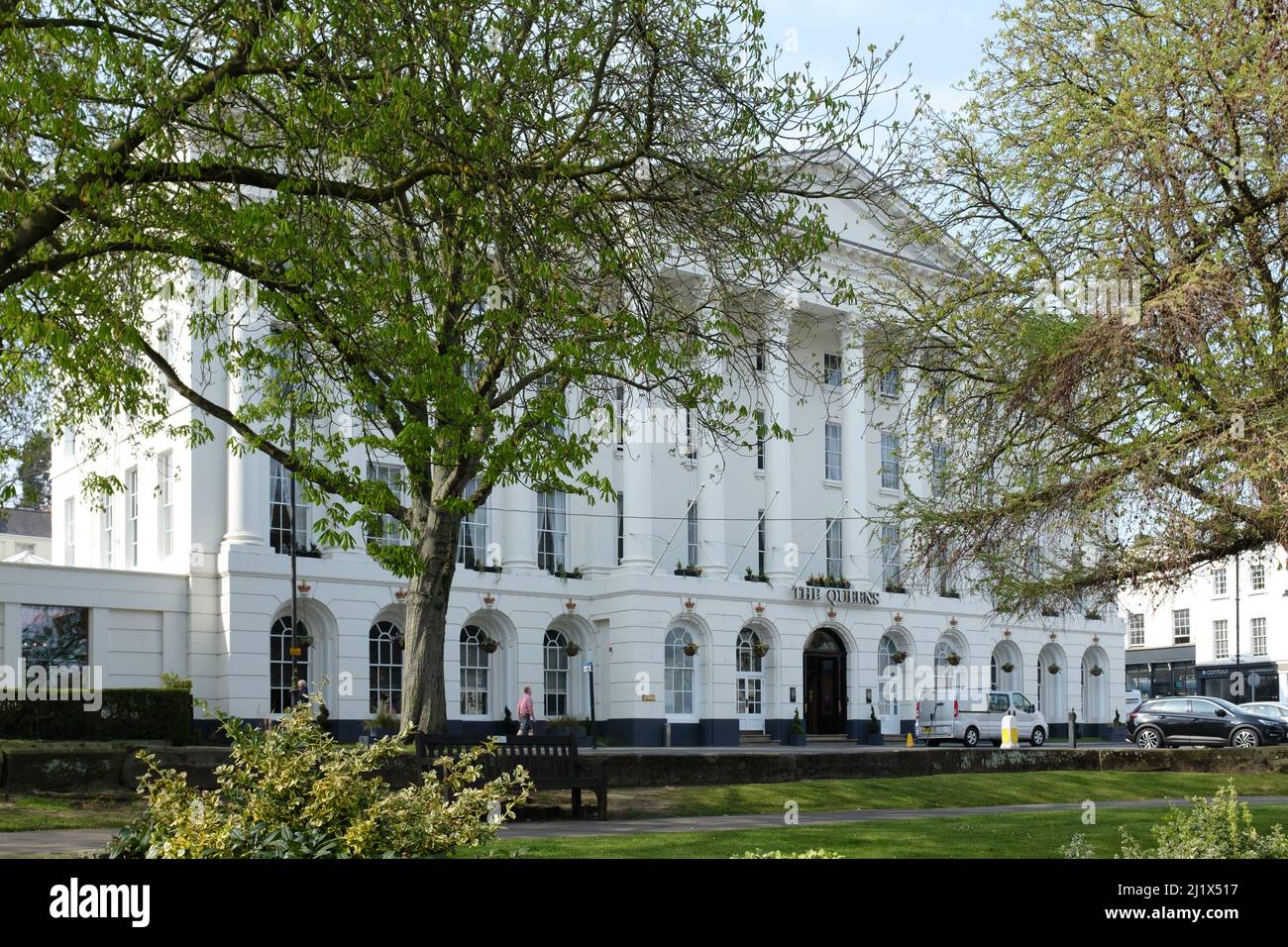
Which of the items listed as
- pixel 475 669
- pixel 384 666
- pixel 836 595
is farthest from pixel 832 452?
pixel 384 666

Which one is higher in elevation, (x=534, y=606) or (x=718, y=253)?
(x=718, y=253)

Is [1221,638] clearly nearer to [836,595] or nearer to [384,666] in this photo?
[836,595]

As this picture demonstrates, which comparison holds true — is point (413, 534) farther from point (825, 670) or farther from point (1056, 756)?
point (825, 670)

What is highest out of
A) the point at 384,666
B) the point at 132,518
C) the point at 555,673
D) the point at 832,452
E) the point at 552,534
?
the point at 832,452

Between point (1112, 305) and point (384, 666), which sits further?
point (384, 666)

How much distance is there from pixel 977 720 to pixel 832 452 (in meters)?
11.8

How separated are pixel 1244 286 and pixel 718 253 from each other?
5.34 metres

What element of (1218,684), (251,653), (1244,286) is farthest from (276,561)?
(1218,684)

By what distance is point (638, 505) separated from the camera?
47.9 m

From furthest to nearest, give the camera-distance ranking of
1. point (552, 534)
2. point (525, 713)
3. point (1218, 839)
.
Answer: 1. point (552, 534)
2. point (525, 713)
3. point (1218, 839)

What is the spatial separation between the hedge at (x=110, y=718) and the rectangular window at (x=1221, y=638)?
2705 inches

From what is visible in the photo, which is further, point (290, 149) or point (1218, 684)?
point (1218, 684)

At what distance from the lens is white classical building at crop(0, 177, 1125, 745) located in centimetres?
3803

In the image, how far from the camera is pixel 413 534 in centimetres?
1848
